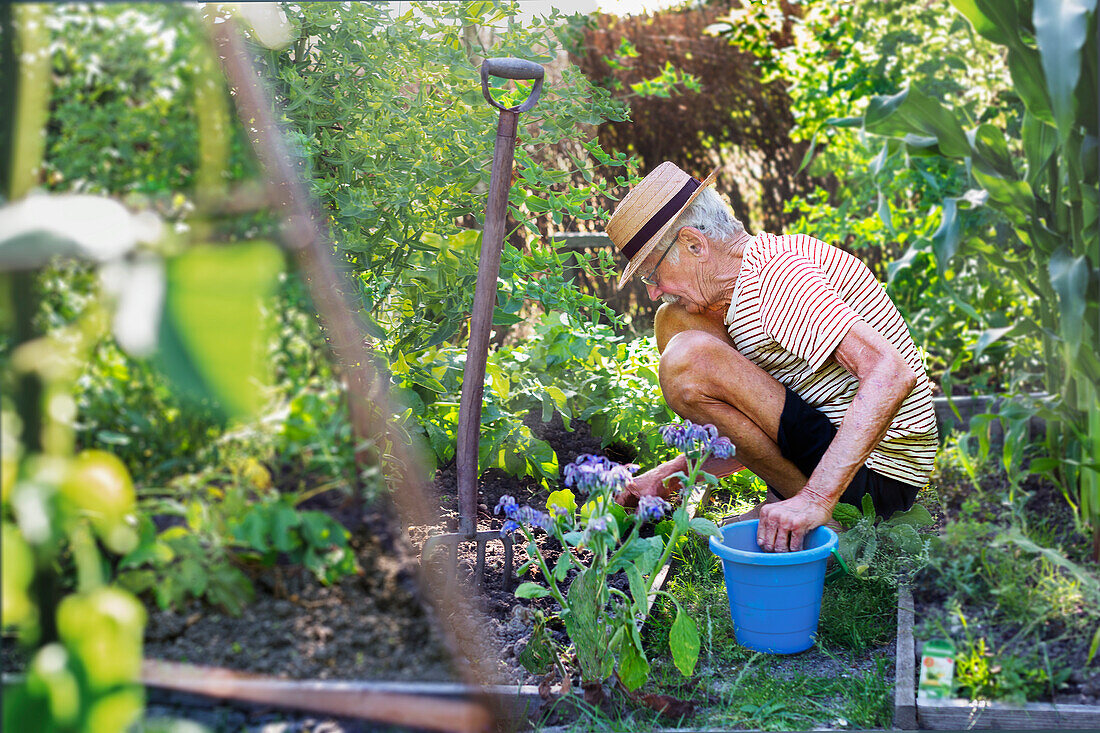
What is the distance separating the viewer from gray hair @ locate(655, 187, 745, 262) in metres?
2.24

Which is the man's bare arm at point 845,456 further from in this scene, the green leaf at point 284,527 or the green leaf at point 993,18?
the green leaf at point 284,527

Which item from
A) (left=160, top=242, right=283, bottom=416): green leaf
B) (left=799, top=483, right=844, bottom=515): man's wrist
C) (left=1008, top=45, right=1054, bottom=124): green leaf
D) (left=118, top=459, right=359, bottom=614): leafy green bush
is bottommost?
(left=799, top=483, right=844, bottom=515): man's wrist

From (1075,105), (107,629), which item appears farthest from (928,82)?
(107,629)

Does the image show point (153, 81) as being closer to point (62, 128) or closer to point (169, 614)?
point (62, 128)

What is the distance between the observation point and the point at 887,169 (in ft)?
7.90

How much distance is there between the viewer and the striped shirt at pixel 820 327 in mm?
1952

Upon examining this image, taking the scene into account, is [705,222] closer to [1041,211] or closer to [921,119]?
[921,119]

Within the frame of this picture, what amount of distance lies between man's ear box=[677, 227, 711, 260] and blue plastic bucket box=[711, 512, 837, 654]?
80 centimetres

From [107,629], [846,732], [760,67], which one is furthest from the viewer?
[760,67]

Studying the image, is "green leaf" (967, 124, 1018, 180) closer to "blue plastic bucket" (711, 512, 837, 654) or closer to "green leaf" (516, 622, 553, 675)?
"blue plastic bucket" (711, 512, 837, 654)

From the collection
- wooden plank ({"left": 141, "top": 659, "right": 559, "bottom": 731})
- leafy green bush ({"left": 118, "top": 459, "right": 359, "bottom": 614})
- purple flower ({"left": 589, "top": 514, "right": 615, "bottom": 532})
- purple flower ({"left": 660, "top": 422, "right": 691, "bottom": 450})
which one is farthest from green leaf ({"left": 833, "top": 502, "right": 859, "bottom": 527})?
leafy green bush ({"left": 118, "top": 459, "right": 359, "bottom": 614})

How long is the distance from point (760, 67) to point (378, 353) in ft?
13.2

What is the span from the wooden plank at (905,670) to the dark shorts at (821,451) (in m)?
0.54

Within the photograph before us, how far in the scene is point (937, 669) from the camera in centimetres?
134
